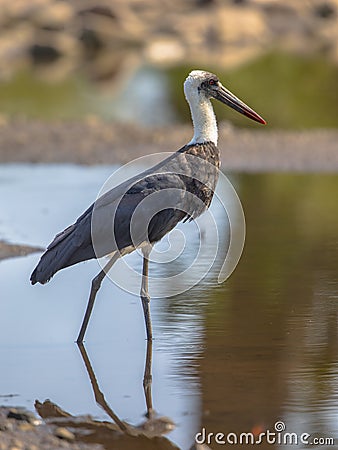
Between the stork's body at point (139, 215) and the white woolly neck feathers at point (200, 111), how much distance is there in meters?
0.22

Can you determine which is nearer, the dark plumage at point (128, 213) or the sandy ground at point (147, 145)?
the dark plumage at point (128, 213)

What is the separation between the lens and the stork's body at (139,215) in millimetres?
7180

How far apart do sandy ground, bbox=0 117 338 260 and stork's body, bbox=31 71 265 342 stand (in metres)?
7.05

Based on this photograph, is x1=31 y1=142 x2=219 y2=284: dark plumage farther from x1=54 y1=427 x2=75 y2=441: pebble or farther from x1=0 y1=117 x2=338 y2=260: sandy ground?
x1=0 y1=117 x2=338 y2=260: sandy ground

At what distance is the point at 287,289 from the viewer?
852 centimetres

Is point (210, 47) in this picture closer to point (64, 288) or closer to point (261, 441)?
point (64, 288)

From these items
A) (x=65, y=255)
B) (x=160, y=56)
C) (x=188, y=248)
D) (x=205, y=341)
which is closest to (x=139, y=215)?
(x=65, y=255)

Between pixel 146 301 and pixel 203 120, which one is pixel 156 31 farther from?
pixel 146 301

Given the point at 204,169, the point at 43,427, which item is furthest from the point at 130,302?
the point at 43,427

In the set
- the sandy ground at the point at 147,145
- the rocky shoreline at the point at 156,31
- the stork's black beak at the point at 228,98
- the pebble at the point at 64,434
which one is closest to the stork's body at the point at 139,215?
the stork's black beak at the point at 228,98

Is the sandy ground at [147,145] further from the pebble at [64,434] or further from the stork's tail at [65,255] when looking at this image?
the pebble at [64,434]

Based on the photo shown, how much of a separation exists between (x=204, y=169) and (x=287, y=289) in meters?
1.51

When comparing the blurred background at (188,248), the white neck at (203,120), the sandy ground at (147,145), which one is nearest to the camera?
the blurred background at (188,248)

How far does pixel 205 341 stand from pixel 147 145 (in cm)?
904
